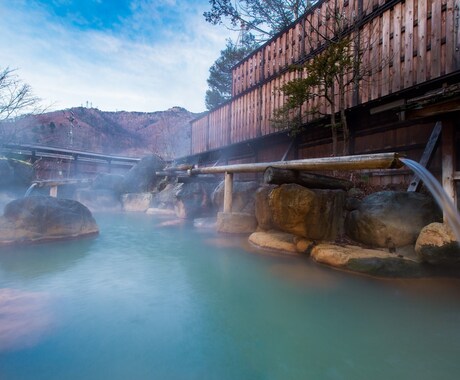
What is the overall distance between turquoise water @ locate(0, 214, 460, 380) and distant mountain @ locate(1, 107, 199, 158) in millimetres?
31116

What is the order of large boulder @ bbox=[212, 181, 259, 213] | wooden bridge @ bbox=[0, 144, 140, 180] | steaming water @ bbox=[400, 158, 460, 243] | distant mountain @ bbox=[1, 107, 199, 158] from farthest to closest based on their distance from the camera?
distant mountain @ bbox=[1, 107, 199, 158], wooden bridge @ bbox=[0, 144, 140, 180], large boulder @ bbox=[212, 181, 259, 213], steaming water @ bbox=[400, 158, 460, 243]

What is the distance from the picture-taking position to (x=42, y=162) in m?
18.2

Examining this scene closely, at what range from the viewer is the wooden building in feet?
14.9

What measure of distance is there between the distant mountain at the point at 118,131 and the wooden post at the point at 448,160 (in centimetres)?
3162

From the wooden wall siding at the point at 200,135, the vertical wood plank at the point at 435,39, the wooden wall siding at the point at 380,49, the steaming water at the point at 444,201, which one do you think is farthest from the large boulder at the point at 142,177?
the steaming water at the point at 444,201

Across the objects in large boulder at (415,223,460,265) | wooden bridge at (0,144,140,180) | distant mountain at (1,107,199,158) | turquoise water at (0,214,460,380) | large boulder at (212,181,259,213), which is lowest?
turquoise water at (0,214,460,380)

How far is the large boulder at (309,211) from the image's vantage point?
5176mm

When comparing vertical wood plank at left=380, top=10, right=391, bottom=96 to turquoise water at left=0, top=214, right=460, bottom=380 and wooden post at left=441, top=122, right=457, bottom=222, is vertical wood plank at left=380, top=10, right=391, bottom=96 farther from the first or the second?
turquoise water at left=0, top=214, right=460, bottom=380

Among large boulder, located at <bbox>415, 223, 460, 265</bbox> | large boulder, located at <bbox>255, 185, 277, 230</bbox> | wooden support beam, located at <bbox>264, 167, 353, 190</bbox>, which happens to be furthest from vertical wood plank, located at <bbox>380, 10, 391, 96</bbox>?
large boulder, located at <bbox>415, 223, 460, 265</bbox>

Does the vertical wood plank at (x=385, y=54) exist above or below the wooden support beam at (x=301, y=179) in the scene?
above

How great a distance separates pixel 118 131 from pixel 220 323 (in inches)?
1973

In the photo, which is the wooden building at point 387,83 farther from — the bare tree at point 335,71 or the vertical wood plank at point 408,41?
the bare tree at point 335,71

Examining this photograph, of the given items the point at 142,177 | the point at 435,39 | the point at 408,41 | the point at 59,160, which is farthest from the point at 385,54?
the point at 59,160

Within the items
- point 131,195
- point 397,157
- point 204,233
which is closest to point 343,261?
point 397,157
